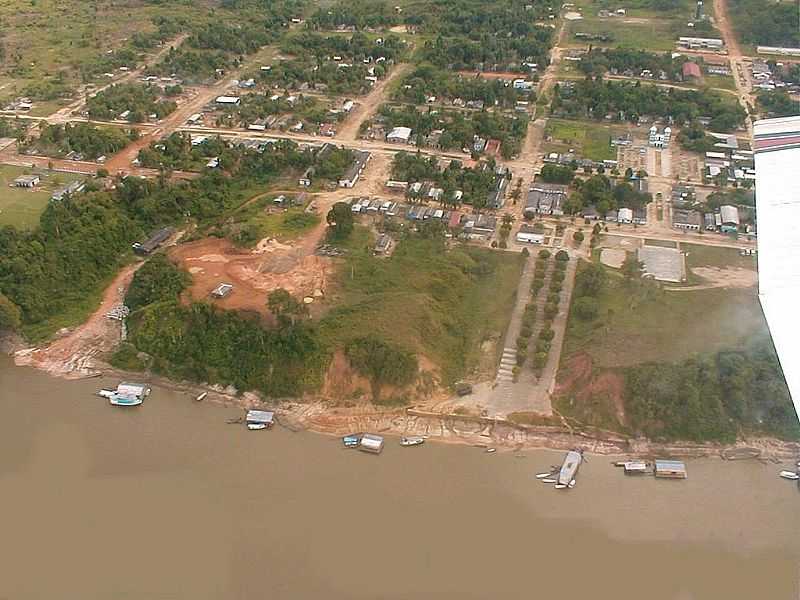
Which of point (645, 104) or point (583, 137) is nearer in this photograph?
point (583, 137)

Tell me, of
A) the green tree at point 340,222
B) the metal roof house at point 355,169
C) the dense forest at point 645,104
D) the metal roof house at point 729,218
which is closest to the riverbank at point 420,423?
the green tree at point 340,222

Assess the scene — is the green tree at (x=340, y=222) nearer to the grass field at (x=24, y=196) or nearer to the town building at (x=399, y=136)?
the town building at (x=399, y=136)

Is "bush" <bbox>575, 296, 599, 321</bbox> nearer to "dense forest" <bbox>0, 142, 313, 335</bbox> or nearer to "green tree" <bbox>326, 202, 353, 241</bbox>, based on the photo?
"green tree" <bbox>326, 202, 353, 241</bbox>

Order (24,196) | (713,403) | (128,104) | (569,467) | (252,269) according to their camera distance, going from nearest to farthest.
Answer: (569,467) → (713,403) → (252,269) → (24,196) → (128,104)

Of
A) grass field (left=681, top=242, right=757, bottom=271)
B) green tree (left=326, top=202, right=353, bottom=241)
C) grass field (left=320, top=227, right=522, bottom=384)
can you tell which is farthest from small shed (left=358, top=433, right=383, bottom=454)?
grass field (left=681, top=242, right=757, bottom=271)

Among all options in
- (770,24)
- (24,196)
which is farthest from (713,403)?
(770,24)

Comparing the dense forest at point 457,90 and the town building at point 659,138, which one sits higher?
the dense forest at point 457,90

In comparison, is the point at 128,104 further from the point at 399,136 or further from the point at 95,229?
the point at 399,136
